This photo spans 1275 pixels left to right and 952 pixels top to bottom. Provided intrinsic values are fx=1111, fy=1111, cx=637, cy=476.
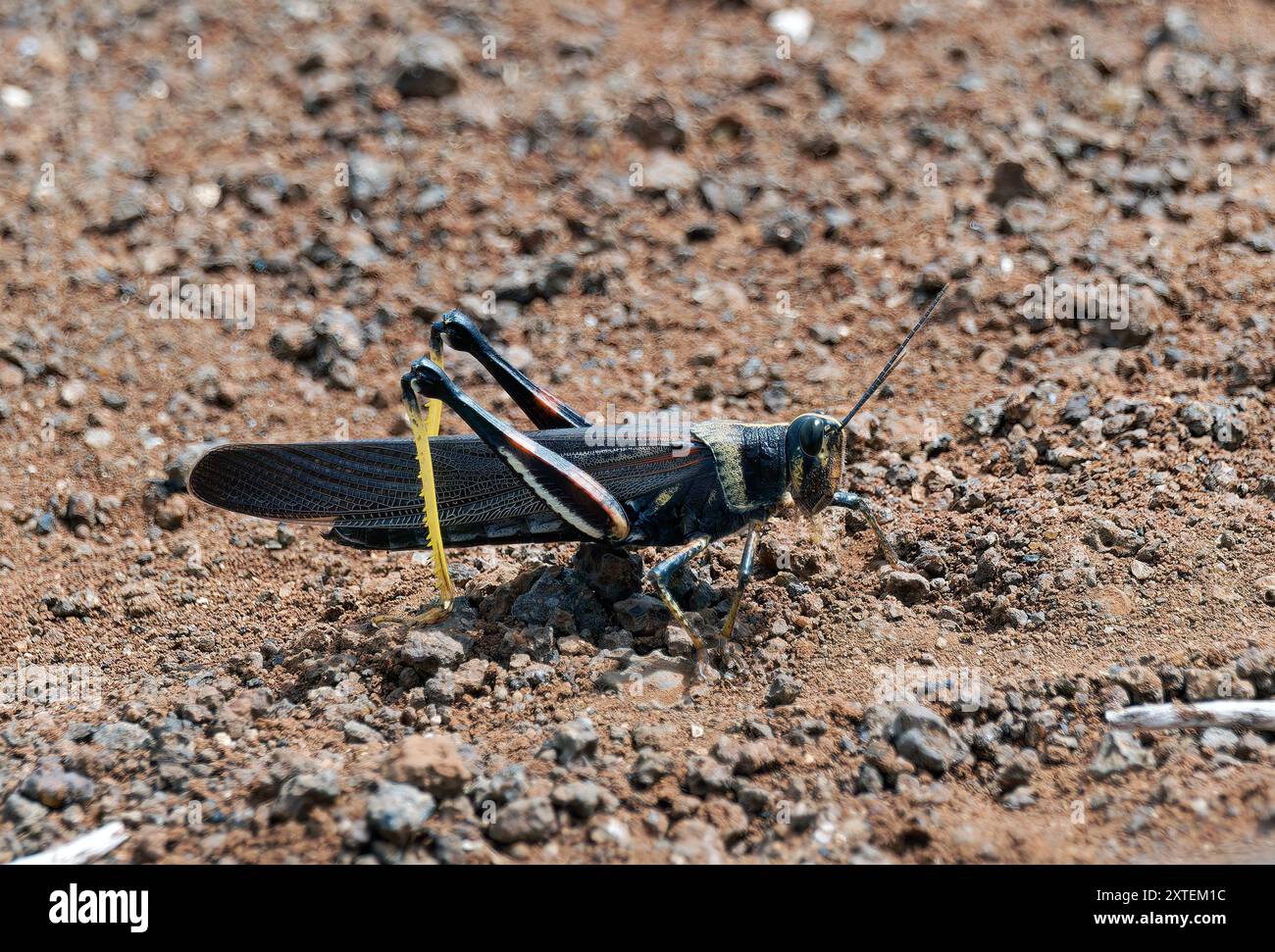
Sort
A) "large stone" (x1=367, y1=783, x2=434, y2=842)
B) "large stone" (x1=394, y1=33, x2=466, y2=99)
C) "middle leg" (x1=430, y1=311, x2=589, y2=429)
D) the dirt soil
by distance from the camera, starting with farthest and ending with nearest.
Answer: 1. "large stone" (x1=394, y1=33, x2=466, y2=99)
2. "middle leg" (x1=430, y1=311, x2=589, y2=429)
3. the dirt soil
4. "large stone" (x1=367, y1=783, x2=434, y2=842)

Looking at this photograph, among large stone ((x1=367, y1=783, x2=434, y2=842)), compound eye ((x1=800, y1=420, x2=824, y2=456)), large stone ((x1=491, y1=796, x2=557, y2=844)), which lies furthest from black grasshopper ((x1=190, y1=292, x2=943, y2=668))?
large stone ((x1=367, y1=783, x2=434, y2=842))

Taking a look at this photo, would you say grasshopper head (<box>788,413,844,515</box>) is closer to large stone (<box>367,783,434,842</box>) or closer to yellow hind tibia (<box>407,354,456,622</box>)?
yellow hind tibia (<box>407,354,456,622</box>)

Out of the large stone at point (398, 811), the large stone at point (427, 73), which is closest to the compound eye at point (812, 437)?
the large stone at point (398, 811)

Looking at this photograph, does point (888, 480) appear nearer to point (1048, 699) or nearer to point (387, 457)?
point (1048, 699)

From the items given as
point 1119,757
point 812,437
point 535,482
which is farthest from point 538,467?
point 1119,757

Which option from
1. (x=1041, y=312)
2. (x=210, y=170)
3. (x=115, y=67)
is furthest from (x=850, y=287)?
(x=115, y=67)

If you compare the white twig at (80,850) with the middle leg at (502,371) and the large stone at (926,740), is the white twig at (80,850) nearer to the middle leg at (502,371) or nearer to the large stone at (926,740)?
the middle leg at (502,371)
